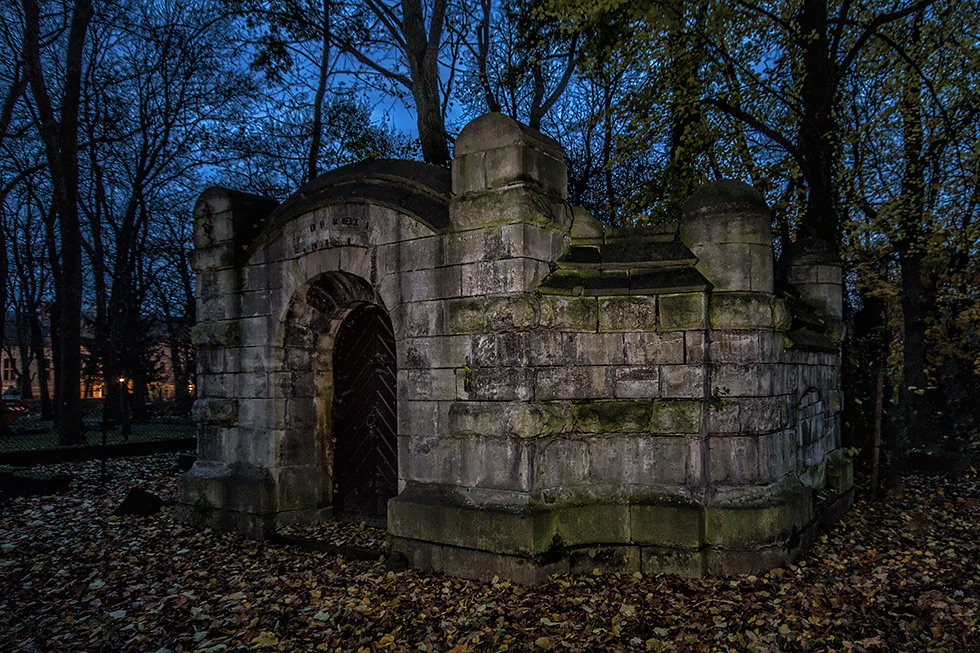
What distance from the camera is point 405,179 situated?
20.5ft

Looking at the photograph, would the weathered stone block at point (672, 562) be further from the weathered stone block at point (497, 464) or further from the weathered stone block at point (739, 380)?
the weathered stone block at point (739, 380)

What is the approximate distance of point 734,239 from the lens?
5.57 m

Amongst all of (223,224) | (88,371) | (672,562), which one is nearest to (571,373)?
(672,562)

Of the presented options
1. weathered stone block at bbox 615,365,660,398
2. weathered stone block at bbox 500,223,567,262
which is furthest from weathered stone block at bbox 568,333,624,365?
weathered stone block at bbox 500,223,567,262

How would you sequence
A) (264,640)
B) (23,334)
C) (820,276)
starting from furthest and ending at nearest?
1. (23,334)
2. (820,276)
3. (264,640)

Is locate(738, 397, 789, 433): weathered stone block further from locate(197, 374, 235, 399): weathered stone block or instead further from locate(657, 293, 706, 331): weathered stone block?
locate(197, 374, 235, 399): weathered stone block

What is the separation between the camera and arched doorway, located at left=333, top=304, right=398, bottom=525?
7027 mm

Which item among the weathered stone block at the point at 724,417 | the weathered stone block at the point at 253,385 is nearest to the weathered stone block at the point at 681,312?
the weathered stone block at the point at 724,417

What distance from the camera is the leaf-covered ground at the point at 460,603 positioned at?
4324 mm

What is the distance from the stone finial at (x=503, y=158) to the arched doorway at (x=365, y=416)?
6.96 feet

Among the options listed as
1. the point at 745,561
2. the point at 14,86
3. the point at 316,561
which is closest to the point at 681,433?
the point at 745,561

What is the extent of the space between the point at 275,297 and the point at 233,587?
3.15 metres

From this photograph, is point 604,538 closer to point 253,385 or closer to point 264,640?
point 264,640

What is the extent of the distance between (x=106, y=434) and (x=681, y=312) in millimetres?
15546
